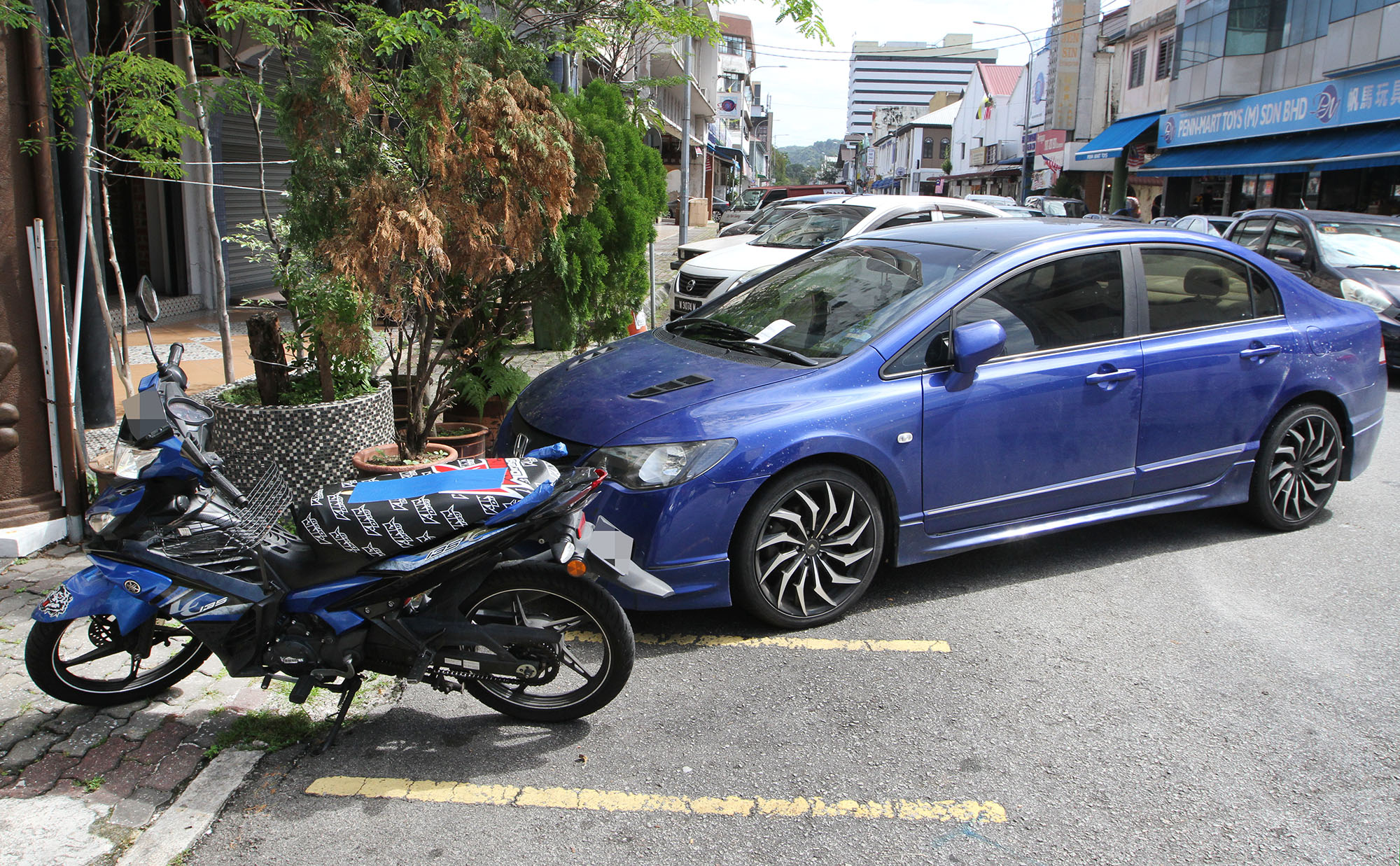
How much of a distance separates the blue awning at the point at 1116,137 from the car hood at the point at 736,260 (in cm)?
2936

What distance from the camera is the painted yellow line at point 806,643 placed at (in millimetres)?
4262

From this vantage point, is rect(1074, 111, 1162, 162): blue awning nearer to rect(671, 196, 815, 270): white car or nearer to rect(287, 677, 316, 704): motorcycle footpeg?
rect(671, 196, 815, 270): white car

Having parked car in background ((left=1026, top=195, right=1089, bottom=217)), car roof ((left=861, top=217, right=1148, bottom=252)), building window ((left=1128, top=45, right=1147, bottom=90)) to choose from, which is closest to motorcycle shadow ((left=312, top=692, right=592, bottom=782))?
car roof ((left=861, top=217, right=1148, bottom=252))

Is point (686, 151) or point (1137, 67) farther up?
point (1137, 67)

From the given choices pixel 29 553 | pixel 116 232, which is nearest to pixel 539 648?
pixel 29 553

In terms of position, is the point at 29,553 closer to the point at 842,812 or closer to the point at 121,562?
the point at 121,562

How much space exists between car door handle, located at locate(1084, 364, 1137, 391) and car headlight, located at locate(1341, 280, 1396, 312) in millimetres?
7285

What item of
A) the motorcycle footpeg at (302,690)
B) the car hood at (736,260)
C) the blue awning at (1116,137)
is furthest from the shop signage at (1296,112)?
the motorcycle footpeg at (302,690)

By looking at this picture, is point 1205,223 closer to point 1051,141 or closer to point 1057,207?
point 1057,207

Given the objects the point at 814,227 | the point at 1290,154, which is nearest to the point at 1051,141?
the point at 1290,154

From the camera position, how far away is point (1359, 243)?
450 inches

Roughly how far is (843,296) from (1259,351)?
223 cm

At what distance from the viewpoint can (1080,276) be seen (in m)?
5.00

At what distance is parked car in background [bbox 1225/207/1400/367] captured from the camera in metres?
10.5
